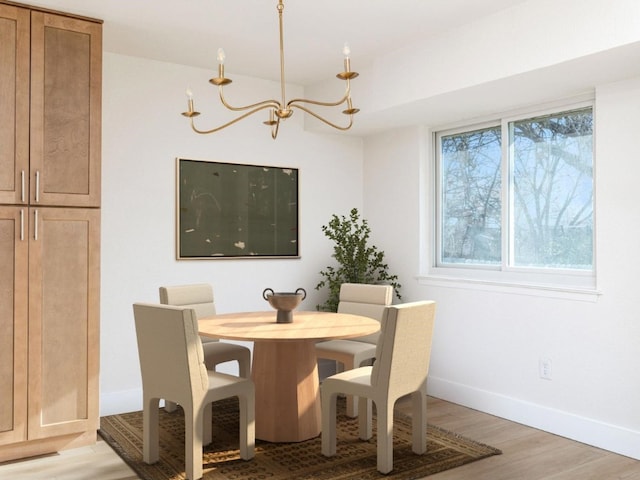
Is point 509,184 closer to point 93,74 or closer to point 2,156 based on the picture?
point 93,74

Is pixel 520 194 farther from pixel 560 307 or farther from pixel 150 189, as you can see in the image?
pixel 150 189

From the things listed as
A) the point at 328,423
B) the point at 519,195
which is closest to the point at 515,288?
the point at 519,195

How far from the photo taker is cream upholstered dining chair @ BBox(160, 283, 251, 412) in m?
3.92

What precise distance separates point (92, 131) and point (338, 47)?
1.69 m

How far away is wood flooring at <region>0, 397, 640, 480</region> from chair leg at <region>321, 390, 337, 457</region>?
1.84ft

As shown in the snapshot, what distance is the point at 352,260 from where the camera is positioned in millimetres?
4840

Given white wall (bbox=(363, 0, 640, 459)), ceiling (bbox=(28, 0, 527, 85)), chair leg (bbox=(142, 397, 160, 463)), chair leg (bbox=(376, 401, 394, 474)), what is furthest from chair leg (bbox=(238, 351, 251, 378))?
ceiling (bbox=(28, 0, 527, 85))

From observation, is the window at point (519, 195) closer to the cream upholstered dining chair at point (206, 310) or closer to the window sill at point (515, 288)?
the window sill at point (515, 288)

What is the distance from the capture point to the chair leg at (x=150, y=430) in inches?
121

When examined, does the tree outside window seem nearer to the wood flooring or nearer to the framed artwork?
the wood flooring

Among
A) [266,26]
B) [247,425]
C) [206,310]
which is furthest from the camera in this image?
[206,310]

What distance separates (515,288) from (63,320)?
2830 mm

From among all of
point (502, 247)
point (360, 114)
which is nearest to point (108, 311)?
point (360, 114)

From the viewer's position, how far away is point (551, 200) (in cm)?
394
